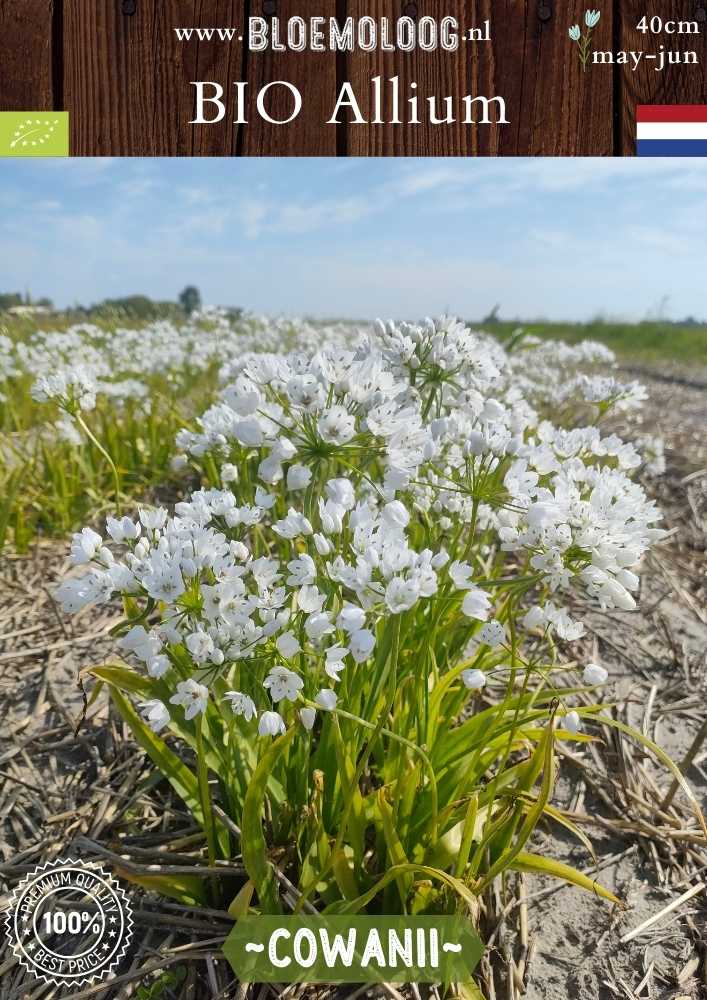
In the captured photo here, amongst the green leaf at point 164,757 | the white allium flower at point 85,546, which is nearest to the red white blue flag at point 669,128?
the white allium flower at point 85,546

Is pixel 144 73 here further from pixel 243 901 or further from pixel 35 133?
pixel 243 901

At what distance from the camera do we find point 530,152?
2.48m

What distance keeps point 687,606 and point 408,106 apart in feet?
9.68

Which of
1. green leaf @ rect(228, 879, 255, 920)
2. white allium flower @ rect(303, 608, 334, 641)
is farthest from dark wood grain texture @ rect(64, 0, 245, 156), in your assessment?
green leaf @ rect(228, 879, 255, 920)

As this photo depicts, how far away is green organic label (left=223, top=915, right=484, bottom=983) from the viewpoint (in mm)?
1605

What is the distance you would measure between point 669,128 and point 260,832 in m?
2.54

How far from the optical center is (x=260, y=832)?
5.44 ft

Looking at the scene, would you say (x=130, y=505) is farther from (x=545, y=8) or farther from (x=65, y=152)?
(x=545, y=8)

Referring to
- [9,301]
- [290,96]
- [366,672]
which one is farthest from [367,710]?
[9,301]

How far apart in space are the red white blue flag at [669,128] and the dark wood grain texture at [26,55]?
2.02m

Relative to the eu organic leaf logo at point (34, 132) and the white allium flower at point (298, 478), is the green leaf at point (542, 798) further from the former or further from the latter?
the eu organic leaf logo at point (34, 132)

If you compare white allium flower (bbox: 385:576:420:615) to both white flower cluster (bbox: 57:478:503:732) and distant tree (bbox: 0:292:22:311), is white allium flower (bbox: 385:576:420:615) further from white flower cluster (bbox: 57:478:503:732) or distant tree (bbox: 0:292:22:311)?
distant tree (bbox: 0:292:22:311)

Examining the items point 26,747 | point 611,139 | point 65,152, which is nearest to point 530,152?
point 611,139

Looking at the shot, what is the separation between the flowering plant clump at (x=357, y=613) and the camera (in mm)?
1440
